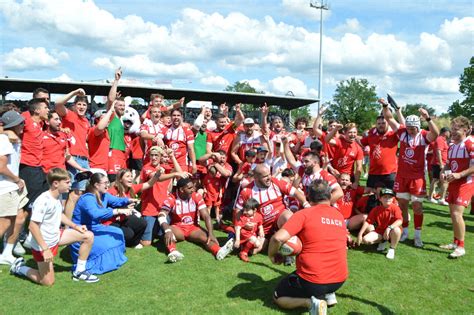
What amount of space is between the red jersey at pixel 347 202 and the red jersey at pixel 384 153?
1.93 feet

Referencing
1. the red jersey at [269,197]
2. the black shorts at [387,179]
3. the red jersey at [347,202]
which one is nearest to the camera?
the red jersey at [269,197]

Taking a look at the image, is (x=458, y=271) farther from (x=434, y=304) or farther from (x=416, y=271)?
(x=434, y=304)

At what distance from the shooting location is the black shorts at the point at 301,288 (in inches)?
144

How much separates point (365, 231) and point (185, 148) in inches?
143

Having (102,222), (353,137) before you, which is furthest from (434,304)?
(102,222)

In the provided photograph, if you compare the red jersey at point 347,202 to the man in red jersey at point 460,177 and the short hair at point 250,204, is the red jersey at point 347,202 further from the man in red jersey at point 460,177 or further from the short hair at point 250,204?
the short hair at point 250,204

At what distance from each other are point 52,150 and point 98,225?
1478mm

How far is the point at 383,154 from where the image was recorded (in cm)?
696

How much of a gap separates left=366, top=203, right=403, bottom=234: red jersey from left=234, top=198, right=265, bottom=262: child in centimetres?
188

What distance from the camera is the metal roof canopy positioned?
2755 centimetres

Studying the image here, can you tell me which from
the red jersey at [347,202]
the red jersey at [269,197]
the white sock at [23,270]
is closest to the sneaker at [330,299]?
the red jersey at [269,197]

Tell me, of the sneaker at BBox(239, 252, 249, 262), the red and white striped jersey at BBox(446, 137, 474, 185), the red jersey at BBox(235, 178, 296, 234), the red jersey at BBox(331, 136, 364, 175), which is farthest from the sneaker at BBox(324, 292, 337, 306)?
the red jersey at BBox(331, 136, 364, 175)

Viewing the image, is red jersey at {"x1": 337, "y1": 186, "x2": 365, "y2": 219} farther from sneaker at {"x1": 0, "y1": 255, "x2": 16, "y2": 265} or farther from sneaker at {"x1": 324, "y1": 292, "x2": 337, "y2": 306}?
sneaker at {"x1": 0, "y1": 255, "x2": 16, "y2": 265}

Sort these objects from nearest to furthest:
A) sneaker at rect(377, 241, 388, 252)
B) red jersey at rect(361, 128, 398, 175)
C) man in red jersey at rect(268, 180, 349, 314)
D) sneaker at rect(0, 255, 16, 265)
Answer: man in red jersey at rect(268, 180, 349, 314)
sneaker at rect(0, 255, 16, 265)
sneaker at rect(377, 241, 388, 252)
red jersey at rect(361, 128, 398, 175)
